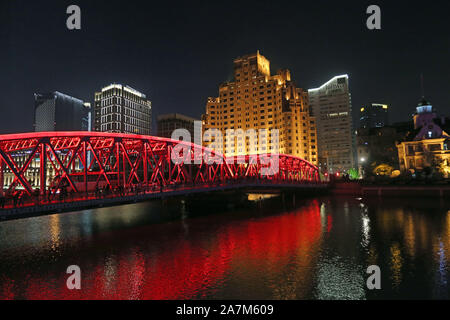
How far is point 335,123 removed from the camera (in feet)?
538

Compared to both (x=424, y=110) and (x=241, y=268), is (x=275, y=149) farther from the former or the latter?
(x=241, y=268)

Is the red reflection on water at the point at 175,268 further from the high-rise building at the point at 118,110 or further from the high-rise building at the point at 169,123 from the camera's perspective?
the high-rise building at the point at 169,123

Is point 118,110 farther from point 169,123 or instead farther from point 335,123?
point 335,123

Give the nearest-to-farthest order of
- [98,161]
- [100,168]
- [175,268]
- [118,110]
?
[175,268], [98,161], [100,168], [118,110]

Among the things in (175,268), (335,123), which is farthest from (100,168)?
(335,123)

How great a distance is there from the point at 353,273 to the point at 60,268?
19.2m

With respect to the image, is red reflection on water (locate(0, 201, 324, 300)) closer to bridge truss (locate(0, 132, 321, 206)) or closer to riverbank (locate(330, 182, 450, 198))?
bridge truss (locate(0, 132, 321, 206))

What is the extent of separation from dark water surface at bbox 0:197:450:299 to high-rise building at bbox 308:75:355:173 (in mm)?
126481

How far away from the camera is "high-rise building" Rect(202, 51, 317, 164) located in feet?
400

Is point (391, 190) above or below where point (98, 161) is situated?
below

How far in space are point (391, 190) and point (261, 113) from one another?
7522cm

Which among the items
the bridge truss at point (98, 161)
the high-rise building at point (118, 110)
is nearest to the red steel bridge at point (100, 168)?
the bridge truss at point (98, 161)

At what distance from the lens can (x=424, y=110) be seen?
88188 millimetres
